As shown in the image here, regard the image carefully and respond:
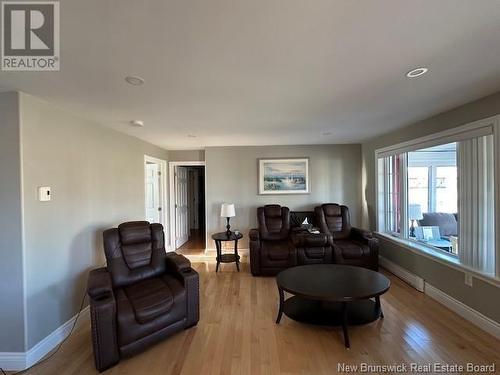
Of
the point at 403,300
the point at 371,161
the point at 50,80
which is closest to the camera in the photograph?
the point at 50,80

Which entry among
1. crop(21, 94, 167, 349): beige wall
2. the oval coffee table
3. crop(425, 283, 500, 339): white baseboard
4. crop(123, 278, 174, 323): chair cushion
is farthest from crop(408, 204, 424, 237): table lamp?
crop(21, 94, 167, 349): beige wall

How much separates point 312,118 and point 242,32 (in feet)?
6.66

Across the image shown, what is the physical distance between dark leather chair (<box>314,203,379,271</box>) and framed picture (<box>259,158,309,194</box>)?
0.66 metres

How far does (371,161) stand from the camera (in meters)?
4.94

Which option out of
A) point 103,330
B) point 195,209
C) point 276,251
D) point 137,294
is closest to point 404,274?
point 276,251

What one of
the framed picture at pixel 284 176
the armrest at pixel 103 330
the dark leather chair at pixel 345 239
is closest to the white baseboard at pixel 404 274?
the dark leather chair at pixel 345 239

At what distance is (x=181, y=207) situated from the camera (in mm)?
6262

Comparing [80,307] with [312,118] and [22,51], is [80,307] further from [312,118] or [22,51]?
[312,118]

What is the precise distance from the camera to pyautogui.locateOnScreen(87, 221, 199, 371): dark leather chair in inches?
82.9

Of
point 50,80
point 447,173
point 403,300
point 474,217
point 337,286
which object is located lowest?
point 403,300

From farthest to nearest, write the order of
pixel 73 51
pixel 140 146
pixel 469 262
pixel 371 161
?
pixel 371 161, pixel 140 146, pixel 469 262, pixel 73 51

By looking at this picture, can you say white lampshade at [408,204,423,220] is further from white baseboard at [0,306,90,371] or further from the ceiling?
white baseboard at [0,306,90,371]

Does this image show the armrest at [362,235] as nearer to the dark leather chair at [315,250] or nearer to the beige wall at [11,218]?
the dark leather chair at [315,250]

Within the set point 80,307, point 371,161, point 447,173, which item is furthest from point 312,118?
point 80,307
